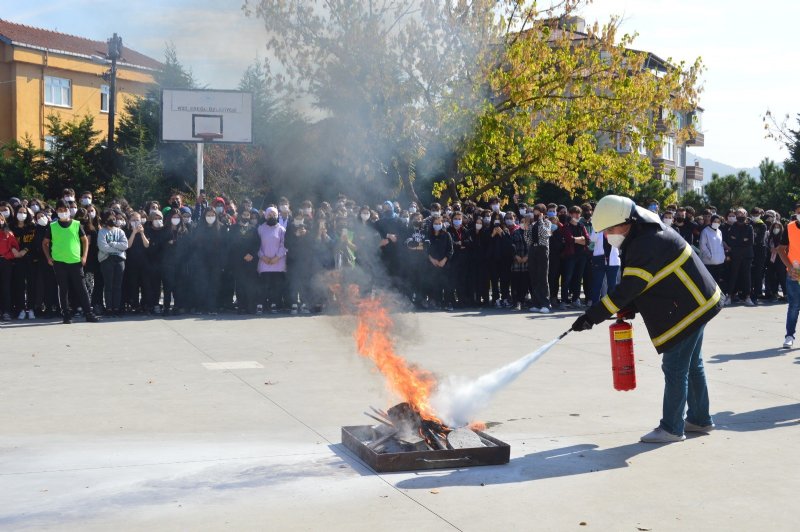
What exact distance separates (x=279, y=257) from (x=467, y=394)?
9296 millimetres

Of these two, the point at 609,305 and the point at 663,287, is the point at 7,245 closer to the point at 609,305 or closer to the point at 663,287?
the point at 609,305

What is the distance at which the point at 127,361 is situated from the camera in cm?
1039

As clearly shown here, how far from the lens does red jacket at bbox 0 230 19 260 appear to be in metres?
14.6

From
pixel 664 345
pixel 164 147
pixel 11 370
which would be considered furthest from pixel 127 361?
pixel 164 147

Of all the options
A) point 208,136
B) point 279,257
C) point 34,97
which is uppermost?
point 34,97

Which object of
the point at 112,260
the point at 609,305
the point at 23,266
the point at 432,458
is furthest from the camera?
the point at 112,260

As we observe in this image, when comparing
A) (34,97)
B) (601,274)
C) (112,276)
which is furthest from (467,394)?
(34,97)

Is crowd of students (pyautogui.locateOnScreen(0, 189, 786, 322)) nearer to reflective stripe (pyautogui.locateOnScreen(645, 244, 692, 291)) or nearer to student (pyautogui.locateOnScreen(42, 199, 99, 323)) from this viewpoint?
student (pyautogui.locateOnScreen(42, 199, 99, 323))

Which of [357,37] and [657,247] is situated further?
[357,37]

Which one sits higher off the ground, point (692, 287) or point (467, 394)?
→ point (692, 287)

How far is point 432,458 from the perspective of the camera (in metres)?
5.92

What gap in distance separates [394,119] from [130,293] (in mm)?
5923

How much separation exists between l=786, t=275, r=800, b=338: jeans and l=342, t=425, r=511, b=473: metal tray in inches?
262

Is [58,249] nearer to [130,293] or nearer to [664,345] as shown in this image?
[130,293]
